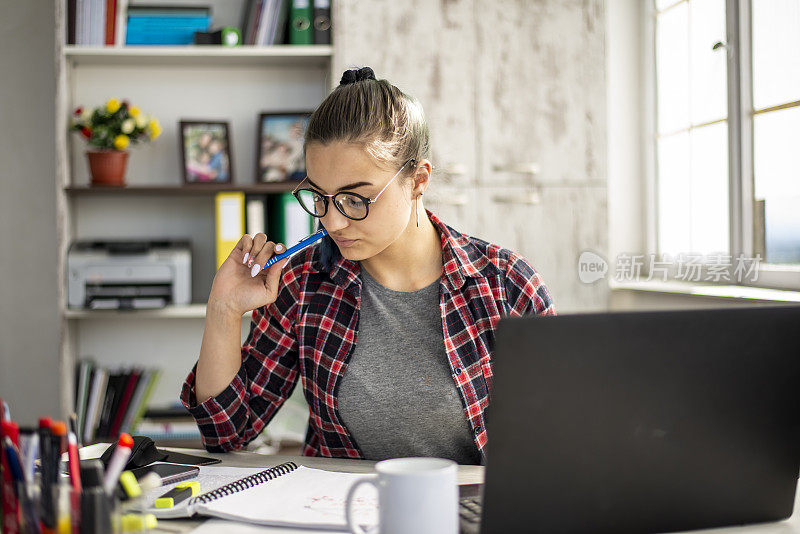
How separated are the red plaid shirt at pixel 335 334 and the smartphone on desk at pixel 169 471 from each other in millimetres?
222

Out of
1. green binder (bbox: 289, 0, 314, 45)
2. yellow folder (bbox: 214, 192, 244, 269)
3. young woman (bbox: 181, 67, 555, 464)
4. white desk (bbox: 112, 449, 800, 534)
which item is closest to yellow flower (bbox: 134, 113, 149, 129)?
yellow folder (bbox: 214, 192, 244, 269)

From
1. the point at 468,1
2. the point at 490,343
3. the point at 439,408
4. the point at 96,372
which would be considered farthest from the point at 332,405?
the point at 468,1

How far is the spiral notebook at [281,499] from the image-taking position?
90 cm

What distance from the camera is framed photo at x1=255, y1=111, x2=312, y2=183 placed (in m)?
2.80

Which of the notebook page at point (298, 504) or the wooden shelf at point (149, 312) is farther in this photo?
the wooden shelf at point (149, 312)

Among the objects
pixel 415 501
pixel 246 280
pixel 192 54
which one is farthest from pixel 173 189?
pixel 415 501

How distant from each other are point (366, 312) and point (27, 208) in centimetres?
198

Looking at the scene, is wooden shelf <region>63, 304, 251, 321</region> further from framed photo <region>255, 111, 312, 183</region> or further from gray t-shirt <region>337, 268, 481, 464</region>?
gray t-shirt <region>337, 268, 481, 464</region>

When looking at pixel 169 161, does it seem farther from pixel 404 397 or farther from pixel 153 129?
pixel 404 397

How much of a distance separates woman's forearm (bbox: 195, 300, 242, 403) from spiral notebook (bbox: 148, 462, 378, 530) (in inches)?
9.4

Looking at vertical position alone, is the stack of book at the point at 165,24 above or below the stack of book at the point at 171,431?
above

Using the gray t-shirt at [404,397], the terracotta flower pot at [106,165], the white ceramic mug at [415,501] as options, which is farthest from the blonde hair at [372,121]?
the terracotta flower pot at [106,165]

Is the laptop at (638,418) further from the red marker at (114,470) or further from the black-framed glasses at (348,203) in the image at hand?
the black-framed glasses at (348,203)

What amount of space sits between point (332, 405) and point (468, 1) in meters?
1.82
